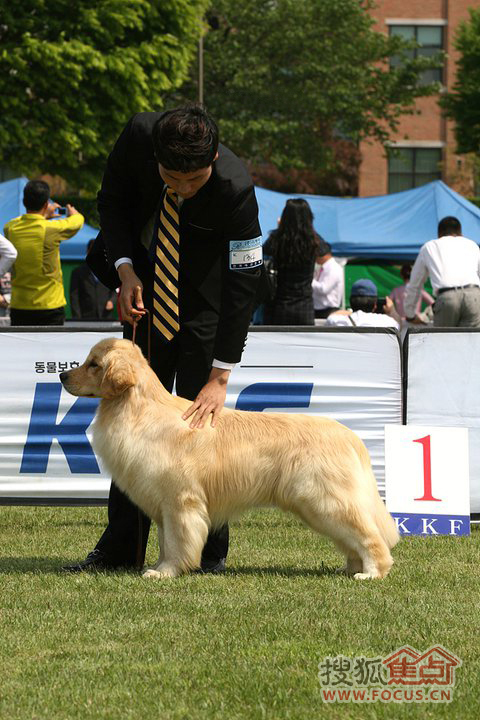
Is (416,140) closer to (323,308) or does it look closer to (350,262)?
(350,262)

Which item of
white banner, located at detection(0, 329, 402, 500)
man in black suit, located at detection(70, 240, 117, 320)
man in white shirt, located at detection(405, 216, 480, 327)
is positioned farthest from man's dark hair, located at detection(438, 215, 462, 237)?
man in black suit, located at detection(70, 240, 117, 320)

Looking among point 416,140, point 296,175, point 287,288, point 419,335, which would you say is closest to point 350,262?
point 287,288

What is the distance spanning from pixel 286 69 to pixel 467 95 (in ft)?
23.7

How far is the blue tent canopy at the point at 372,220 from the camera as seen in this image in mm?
17828

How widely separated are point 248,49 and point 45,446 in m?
36.7

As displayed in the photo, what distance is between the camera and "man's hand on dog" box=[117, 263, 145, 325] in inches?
208

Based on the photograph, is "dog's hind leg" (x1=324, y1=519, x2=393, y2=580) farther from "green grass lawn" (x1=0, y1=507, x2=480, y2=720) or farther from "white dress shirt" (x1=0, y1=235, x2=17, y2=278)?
"white dress shirt" (x1=0, y1=235, x2=17, y2=278)

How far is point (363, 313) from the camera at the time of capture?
9.91 metres

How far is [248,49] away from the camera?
42.1 m

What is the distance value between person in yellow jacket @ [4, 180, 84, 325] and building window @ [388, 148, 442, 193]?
140 feet

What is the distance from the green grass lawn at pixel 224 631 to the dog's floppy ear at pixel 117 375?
93 centimetres

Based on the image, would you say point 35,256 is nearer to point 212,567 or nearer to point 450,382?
point 450,382

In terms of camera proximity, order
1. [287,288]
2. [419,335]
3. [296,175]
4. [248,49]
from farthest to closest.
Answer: [296,175] → [248,49] → [287,288] → [419,335]

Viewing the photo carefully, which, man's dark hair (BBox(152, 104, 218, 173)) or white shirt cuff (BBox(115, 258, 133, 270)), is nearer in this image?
man's dark hair (BBox(152, 104, 218, 173))
